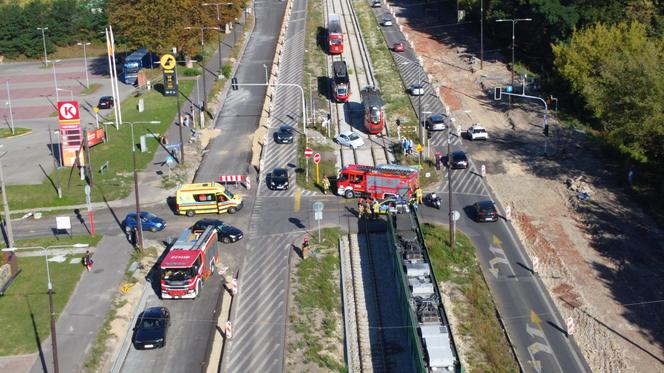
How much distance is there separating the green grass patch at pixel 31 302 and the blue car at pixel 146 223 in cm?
533

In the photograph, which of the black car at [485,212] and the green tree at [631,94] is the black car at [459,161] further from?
the green tree at [631,94]

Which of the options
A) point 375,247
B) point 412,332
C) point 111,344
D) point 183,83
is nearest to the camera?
point 412,332

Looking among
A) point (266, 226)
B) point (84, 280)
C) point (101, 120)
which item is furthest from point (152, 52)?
point (84, 280)

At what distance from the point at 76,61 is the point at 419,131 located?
70684 millimetres

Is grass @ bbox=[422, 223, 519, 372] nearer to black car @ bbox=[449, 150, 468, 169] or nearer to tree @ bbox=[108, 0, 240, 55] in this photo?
black car @ bbox=[449, 150, 468, 169]

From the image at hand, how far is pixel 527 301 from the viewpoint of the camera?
51219 mm

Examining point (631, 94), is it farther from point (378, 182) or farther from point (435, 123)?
point (378, 182)

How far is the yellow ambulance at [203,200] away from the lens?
204 ft

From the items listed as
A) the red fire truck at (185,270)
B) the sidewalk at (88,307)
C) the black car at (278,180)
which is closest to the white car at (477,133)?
the black car at (278,180)

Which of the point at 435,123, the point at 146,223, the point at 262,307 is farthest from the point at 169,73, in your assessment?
the point at 262,307

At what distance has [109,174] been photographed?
71438 mm

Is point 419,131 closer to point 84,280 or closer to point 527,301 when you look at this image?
point 527,301

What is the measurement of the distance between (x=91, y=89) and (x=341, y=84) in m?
35.5

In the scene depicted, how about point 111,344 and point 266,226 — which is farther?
point 266,226
